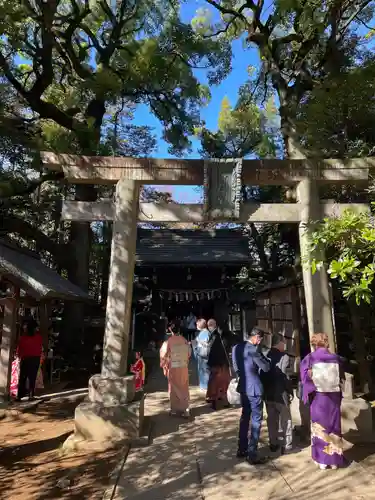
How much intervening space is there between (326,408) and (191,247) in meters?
11.4

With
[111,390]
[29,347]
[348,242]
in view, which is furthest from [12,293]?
[348,242]

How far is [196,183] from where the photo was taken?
21.4 feet

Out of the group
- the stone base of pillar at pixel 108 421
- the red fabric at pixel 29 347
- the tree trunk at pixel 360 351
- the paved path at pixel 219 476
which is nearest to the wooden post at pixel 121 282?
the stone base of pillar at pixel 108 421

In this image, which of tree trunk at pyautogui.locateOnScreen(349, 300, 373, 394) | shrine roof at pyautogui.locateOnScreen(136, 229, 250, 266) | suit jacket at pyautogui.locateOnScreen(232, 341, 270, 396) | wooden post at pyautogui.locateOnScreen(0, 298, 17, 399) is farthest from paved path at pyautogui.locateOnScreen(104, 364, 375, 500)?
shrine roof at pyautogui.locateOnScreen(136, 229, 250, 266)

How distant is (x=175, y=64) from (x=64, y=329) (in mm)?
9466

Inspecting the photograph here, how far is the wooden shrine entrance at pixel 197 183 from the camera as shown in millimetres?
6227

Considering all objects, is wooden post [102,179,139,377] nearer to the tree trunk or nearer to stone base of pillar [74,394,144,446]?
stone base of pillar [74,394,144,446]

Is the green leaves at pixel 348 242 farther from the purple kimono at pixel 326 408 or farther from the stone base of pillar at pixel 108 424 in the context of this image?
the stone base of pillar at pixel 108 424

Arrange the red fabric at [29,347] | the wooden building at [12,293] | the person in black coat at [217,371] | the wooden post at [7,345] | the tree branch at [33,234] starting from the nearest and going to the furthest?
the person in black coat at [217,371] < the wooden building at [12,293] < the wooden post at [7,345] < the red fabric at [29,347] < the tree branch at [33,234]

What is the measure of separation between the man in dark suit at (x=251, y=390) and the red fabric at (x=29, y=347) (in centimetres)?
503

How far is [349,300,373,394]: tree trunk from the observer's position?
762 centimetres

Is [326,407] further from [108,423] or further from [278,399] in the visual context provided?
[108,423]

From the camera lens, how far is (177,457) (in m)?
4.76

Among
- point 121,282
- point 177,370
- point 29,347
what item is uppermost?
point 121,282
